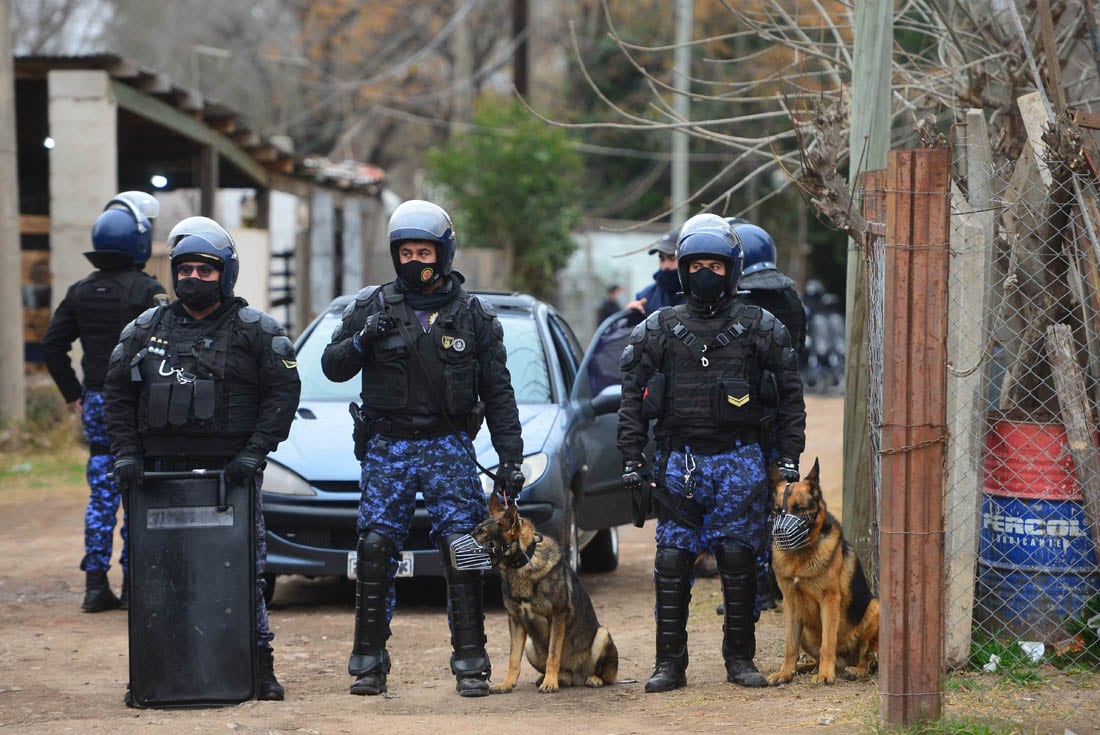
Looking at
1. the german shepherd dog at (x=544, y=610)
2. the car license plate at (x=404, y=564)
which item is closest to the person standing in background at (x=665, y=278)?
the car license plate at (x=404, y=564)

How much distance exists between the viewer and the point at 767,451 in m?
6.49

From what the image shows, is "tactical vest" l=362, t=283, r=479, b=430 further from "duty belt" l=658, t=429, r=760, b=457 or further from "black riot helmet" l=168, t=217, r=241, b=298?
"duty belt" l=658, t=429, r=760, b=457

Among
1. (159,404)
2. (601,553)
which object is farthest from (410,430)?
(601,553)

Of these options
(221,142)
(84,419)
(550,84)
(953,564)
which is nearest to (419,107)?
(550,84)

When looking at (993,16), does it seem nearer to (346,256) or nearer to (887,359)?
(887,359)

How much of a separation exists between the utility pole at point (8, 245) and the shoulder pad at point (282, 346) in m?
9.26

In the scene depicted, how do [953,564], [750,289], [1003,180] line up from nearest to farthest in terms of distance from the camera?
[953,564] < [1003,180] < [750,289]

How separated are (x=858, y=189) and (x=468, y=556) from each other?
2750mm

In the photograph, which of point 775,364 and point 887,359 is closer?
point 887,359

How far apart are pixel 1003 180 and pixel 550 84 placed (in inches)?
1276

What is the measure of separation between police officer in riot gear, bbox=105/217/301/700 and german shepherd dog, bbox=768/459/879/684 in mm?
2191

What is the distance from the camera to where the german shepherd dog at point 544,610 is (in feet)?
20.0

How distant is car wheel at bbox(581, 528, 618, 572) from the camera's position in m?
9.85

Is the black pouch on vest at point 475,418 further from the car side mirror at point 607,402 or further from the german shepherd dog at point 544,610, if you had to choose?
the car side mirror at point 607,402
